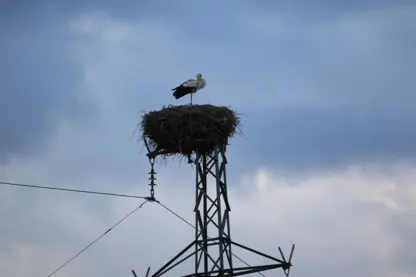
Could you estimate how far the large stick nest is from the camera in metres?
26.4

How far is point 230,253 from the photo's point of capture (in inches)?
1019

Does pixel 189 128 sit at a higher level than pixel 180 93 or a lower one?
lower

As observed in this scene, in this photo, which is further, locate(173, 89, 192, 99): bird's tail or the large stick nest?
locate(173, 89, 192, 99): bird's tail

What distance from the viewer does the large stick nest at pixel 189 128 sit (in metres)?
26.4

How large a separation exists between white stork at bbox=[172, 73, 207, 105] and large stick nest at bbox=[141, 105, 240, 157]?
1.18m

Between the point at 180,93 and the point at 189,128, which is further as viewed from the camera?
the point at 180,93

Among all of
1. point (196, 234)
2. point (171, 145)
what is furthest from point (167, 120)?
point (196, 234)

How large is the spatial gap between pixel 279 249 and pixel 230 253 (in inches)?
42.0

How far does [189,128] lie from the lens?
26.3 m

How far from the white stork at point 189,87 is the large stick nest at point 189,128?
3.86 feet

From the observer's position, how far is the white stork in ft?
91.9

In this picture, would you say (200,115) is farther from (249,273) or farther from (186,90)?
(249,273)

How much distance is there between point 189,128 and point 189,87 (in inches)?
81.6

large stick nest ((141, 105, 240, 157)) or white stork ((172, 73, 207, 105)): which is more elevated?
white stork ((172, 73, 207, 105))
